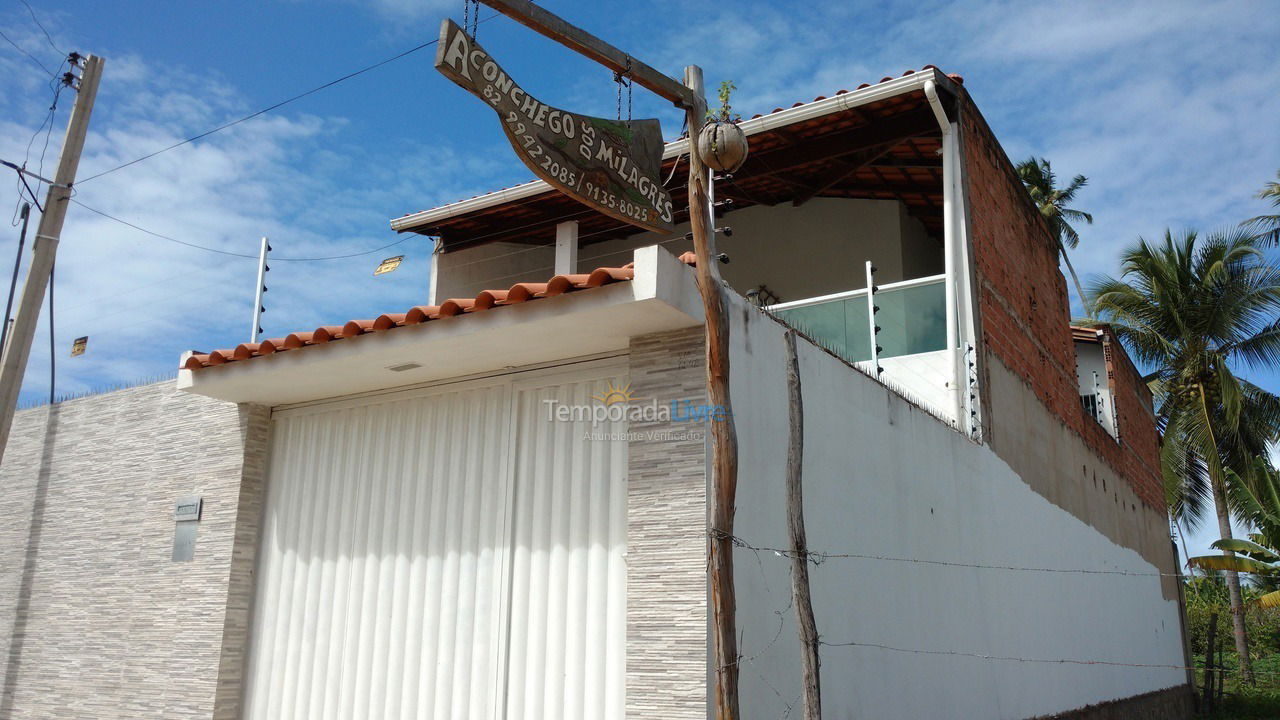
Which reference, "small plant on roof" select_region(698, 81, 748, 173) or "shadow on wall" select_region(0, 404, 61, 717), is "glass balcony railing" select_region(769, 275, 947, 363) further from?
A: "shadow on wall" select_region(0, 404, 61, 717)

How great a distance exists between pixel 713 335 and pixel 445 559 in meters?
2.67

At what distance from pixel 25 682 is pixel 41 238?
4852 mm

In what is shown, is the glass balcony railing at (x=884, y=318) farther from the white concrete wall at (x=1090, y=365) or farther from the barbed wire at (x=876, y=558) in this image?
the white concrete wall at (x=1090, y=365)

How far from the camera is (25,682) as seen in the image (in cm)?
858

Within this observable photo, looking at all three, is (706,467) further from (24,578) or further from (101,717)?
(24,578)

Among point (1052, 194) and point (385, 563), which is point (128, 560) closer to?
point (385, 563)

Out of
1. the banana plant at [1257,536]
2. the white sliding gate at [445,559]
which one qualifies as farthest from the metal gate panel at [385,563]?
the banana plant at [1257,536]

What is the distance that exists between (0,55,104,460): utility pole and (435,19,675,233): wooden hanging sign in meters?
7.93

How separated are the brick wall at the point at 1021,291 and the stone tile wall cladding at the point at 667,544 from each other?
594 cm

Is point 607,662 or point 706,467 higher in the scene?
point 706,467

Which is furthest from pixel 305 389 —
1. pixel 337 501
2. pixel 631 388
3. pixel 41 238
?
pixel 41 238

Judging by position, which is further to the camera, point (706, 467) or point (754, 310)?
point (754, 310)

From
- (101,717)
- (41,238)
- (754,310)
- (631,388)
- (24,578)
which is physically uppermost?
(41,238)

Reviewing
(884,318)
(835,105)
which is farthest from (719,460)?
(835,105)
